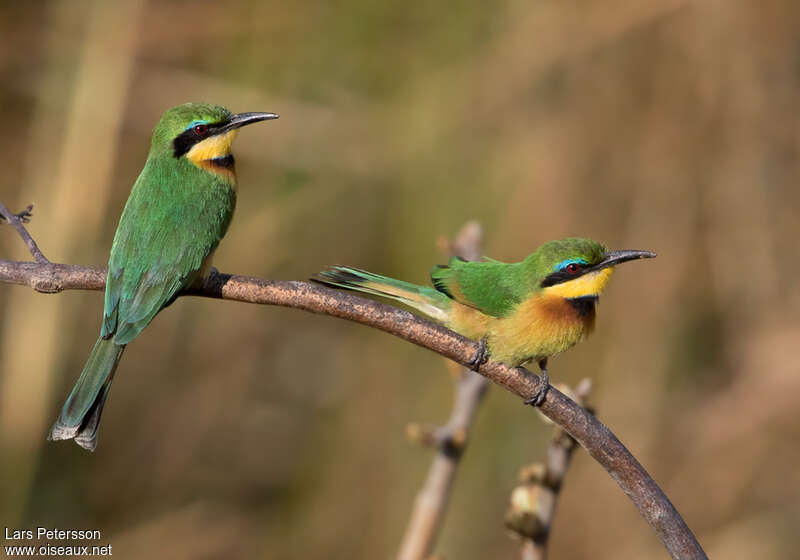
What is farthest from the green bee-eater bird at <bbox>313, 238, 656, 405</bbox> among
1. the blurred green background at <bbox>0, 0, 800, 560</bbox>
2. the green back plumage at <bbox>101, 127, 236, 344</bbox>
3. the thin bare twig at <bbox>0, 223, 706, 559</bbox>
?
the blurred green background at <bbox>0, 0, 800, 560</bbox>

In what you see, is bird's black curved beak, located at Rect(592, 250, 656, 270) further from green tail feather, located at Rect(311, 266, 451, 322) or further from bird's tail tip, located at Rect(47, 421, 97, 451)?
bird's tail tip, located at Rect(47, 421, 97, 451)

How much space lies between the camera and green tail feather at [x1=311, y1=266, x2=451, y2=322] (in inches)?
108

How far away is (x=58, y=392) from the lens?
421cm

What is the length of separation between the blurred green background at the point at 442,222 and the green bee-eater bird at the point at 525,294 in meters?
1.67

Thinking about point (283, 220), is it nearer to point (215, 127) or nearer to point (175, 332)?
point (175, 332)

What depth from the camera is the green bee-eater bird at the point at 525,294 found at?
2.81 metres

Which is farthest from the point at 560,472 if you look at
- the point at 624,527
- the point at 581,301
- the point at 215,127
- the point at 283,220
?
the point at 283,220

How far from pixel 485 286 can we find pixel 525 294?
0.42 ft

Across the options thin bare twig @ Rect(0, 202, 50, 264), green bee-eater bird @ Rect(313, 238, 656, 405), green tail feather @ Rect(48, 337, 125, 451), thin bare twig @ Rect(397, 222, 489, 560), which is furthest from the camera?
green bee-eater bird @ Rect(313, 238, 656, 405)

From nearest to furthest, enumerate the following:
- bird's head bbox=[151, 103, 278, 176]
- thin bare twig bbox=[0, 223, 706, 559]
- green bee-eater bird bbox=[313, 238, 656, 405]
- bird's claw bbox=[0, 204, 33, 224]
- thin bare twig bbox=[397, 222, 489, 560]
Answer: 1. thin bare twig bbox=[0, 223, 706, 559]
2. bird's claw bbox=[0, 204, 33, 224]
3. thin bare twig bbox=[397, 222, 489, 560]
4. green bee-eater bird bbox=[313, 238, 656, 405]
5. bird's head bbox=[151, 103, 278, 176]

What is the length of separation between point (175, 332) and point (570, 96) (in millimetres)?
2434

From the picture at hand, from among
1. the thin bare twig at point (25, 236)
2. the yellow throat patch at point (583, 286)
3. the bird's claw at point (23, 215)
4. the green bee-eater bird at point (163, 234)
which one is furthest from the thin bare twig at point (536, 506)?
the bird's claw at point (23, 215)

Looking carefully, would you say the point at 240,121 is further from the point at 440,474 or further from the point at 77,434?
the point at 440,474

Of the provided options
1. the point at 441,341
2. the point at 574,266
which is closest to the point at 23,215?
the point at 441,341
